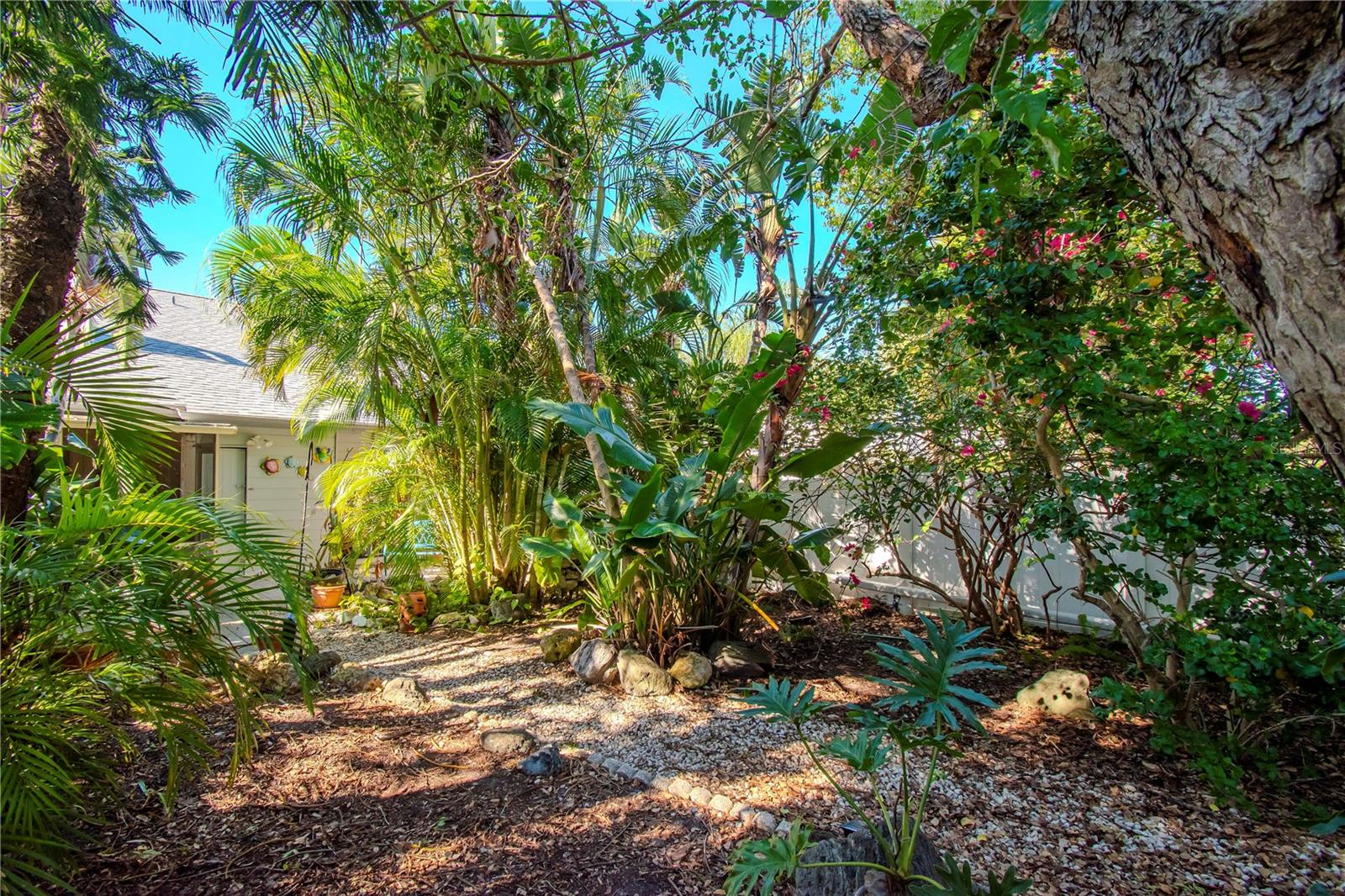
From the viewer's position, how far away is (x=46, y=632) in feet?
7.87

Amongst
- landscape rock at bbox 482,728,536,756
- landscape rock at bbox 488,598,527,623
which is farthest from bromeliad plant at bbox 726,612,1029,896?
landscape rock at bbox 488,598,527,623

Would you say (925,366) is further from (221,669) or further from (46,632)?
A: (46,632)

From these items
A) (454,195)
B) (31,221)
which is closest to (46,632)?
(31,221)

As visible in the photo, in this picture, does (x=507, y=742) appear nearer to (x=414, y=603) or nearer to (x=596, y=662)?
(x=596, y=662)

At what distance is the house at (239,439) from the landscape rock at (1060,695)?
8294mm

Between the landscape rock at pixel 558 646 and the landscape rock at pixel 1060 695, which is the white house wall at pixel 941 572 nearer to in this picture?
the landscape rock at pixel 1060 695

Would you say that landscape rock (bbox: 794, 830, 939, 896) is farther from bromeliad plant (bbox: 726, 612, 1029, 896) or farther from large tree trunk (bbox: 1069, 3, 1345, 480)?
large tree trunk (bbox: 1069, 3, 1345, 480)

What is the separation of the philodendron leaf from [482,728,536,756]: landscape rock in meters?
2.64

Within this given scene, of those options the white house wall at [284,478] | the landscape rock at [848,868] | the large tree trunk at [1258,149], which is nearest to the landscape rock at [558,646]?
the landscape rock at [848,868]

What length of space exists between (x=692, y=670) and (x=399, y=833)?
91.9 inches

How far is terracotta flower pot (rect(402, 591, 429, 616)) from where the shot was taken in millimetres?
6836

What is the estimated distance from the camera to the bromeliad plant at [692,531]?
14.7 ft

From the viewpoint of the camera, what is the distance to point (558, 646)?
5.51 metres

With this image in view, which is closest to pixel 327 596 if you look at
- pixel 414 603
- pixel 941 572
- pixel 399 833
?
pixel 414 603
